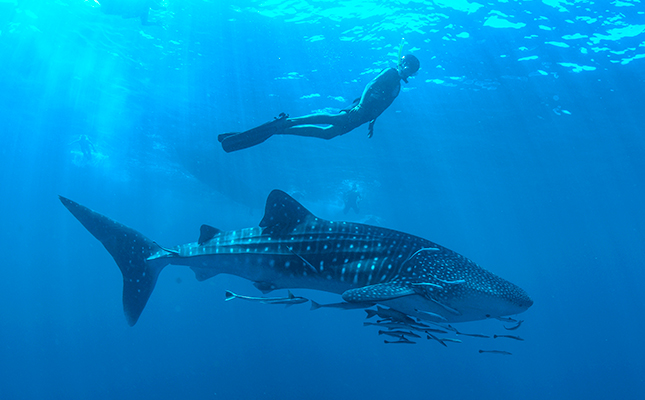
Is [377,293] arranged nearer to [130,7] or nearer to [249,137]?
[249,137]

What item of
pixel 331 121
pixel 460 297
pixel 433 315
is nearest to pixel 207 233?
pixel 433 315

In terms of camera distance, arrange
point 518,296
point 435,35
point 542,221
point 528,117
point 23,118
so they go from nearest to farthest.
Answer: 1. point 518,296
2. point 435,35
3. point 528,117
4. point 23,118
5. point 542,221

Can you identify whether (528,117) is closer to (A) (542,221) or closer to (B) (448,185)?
(B) (448,185)

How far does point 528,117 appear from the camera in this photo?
70.0ft

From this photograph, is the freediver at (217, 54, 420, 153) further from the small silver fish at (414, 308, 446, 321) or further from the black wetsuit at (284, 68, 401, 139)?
the small silver fish at (414, 308, 446, 321)

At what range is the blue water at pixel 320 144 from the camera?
51.2ft

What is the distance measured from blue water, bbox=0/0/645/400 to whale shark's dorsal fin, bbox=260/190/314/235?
12030 millimetres

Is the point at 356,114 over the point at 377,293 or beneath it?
over

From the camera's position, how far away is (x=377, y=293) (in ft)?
10.3

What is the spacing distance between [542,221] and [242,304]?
41.4 meters

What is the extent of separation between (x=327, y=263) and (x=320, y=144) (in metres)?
22.6

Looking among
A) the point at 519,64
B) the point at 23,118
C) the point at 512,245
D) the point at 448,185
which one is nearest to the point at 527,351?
the point at 512,245

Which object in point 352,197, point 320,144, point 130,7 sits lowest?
point 352,197

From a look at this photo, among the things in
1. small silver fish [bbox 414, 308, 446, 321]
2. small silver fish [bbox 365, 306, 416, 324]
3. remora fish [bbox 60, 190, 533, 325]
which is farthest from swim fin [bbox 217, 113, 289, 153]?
small silver fish [bbox 414, 308, 446, 321]
